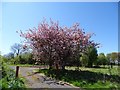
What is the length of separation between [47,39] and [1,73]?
6107 mm

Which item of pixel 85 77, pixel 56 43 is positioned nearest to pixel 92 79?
pixel 85 77

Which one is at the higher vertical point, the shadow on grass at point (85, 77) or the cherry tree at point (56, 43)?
the cherry tree at point (56, 43)

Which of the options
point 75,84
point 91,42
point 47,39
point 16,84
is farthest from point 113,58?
point 16,84

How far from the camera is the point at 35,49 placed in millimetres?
14492

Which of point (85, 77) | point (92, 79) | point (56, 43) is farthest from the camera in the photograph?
point (56, 43)

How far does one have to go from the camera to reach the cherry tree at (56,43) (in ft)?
44.3

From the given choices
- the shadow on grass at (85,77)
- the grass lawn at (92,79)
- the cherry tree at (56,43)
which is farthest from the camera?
the cherry tree at (56,43)

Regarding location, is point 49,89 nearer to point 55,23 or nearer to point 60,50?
point 60,50

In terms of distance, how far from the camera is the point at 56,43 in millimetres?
13383

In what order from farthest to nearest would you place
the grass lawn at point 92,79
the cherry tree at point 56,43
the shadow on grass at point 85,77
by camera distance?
the cherry tree at point 56,43 → the shadow on grass at point 85,77 → the grass lawn at point 92,79

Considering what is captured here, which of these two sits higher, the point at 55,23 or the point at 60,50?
the point at 55,23

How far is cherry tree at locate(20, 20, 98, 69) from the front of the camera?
13.5 meters

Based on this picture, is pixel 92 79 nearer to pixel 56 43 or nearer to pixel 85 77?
pixel 85 77

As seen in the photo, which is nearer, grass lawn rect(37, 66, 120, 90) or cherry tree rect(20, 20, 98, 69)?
grass lawn rect(37, 66, 120, 90)
